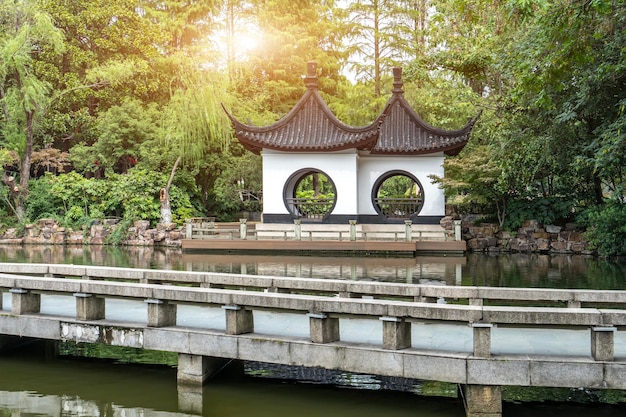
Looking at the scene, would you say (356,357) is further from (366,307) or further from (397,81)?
(397,81)

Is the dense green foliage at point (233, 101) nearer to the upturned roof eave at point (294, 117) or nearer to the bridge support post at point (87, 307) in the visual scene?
the upturned roof eave at point (294, 117)

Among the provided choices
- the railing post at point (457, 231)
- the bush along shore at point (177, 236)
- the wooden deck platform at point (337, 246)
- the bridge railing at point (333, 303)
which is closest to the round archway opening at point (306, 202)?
the wooden deck platform at point (337, 246)

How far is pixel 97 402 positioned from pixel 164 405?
2.44ft

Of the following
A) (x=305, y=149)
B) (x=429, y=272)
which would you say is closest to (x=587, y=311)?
(x=429, y=272)

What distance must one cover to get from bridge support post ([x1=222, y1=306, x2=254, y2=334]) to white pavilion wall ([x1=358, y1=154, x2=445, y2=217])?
702 inches

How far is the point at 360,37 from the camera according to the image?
33.9 metres

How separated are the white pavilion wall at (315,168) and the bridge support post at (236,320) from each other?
1685cm

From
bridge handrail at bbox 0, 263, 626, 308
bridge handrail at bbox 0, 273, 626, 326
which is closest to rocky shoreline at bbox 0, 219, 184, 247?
bridge handrail at bbox 0, 263, 626, 308

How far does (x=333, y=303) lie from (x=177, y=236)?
19.6m

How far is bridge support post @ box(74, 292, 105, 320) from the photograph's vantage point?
7.54 m

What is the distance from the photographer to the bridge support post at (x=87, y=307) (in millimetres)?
7543

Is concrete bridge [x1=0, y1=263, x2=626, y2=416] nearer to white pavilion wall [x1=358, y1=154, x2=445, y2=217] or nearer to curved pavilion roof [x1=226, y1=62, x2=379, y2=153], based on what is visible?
curved pavilion roof [x1=226, y1=62, x2=379, y2=153]

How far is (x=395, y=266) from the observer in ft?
58.0

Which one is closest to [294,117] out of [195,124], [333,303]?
[195,124]
